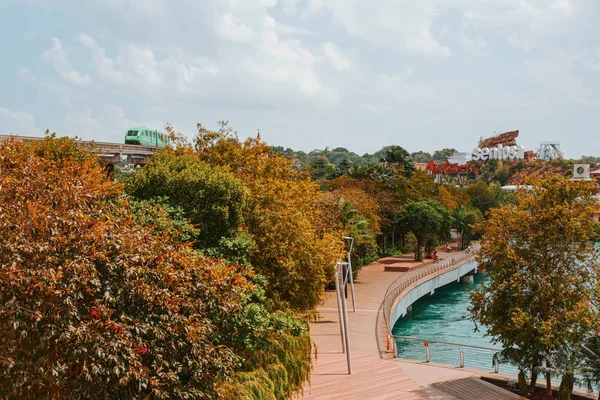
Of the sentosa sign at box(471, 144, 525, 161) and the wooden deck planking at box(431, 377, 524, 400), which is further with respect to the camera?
the sentosa sign at box(471, 144, 525, 161)

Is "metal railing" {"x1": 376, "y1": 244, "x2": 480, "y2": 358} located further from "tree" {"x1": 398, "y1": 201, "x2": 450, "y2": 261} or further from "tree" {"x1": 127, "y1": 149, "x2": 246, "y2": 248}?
"tree" {"x1": 127, "y1": 149, "x2": 246, "y2": 248}

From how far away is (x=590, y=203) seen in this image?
64.1ft

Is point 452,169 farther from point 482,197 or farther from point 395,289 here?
point 395,289

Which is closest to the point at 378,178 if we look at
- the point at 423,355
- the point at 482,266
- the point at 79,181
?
the point at 423,355

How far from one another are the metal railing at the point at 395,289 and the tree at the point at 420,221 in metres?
2.92

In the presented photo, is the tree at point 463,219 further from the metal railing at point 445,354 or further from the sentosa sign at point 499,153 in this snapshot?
the sentosa sign at point 499,153

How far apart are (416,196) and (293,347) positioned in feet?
186

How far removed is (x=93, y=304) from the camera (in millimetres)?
10172

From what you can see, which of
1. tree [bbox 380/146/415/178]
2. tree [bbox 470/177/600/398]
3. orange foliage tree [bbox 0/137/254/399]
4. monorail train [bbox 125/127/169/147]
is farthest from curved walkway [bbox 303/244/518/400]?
tree [bbox 380/146/415/178]

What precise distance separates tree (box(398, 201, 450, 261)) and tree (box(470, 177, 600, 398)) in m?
40.0

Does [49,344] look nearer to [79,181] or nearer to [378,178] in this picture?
[79,181]

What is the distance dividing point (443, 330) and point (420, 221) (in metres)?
20.5

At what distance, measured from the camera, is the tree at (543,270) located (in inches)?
728

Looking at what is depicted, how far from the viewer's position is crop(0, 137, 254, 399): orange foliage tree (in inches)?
369
